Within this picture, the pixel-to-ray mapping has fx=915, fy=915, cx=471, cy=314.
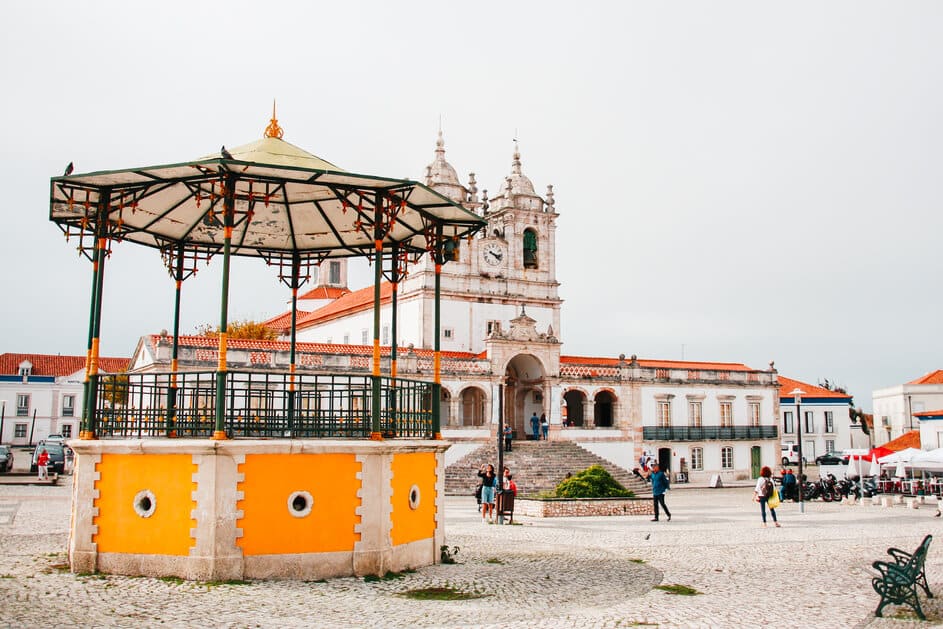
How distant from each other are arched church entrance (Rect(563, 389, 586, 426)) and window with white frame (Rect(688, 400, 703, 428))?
513cm

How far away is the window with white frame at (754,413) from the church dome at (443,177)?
1777 centimetres

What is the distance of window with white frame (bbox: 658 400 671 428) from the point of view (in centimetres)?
4272

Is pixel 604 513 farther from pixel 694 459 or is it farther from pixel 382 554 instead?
pixel 694 459

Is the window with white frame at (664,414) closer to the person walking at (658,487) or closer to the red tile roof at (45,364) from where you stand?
the person walking at (658,487)

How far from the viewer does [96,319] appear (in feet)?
40.6

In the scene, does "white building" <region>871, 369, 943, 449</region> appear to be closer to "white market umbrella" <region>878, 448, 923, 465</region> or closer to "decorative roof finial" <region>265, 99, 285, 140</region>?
"white market umbrella" <region>878, 448, 923, 465</region>

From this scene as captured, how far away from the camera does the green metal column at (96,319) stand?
11.6 meters

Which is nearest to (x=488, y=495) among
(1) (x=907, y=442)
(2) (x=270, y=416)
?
(2) (x=270, y=416)

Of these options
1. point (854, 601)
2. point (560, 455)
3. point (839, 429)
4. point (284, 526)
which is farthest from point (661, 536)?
point (839, 429)

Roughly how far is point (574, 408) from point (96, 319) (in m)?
34.2

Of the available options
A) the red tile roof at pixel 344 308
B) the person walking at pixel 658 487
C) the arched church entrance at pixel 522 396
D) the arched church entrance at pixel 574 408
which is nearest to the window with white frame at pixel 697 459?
the arched church entrance at pixel 574 408

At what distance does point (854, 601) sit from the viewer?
10227 mm

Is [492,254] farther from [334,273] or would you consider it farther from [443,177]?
[334,273]

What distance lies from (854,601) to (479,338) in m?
34.3
